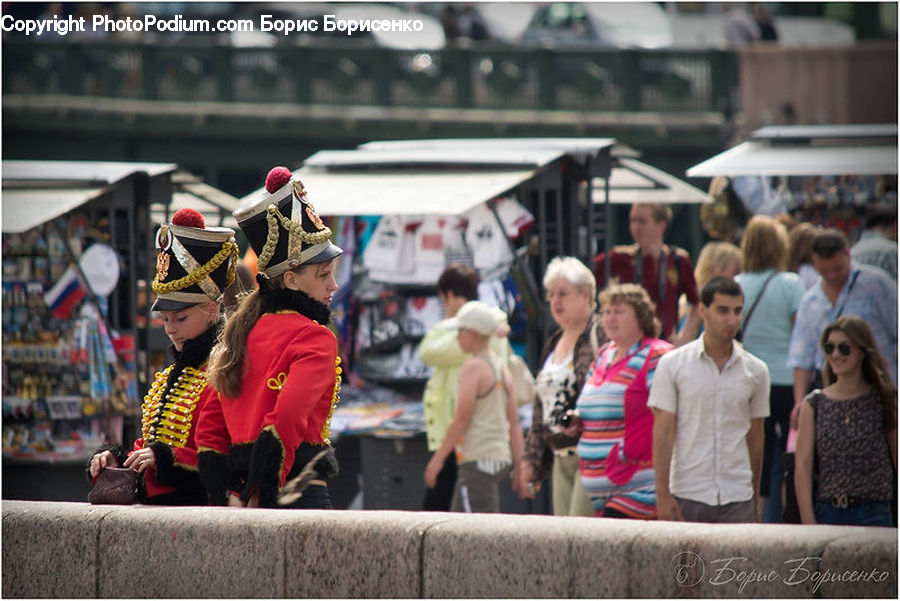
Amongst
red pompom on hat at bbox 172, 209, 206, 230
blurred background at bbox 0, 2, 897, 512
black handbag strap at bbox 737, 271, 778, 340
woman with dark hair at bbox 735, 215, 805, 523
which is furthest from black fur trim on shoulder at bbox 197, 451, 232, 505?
blurred background at bbox 0, 2, 897, 512

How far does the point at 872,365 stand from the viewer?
7441mm

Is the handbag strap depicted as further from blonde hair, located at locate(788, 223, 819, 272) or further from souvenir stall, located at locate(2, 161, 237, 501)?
souvenir stall, located at locate(2, 161, 237, 501)

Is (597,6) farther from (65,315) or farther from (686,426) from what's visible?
(686,426)

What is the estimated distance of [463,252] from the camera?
11633mm

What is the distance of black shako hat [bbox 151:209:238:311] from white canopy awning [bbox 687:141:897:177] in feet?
17.4

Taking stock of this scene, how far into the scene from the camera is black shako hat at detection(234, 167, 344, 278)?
5219 millimetres

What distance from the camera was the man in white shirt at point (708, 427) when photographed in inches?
285

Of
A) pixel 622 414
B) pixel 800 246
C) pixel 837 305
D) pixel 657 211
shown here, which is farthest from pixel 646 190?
pixel 622 414

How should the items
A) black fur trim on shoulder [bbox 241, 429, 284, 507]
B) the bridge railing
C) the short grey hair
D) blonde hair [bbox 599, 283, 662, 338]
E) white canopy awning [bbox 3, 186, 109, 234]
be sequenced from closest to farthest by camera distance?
1. black fur trim on shoulder [bbox 241, 429, 284, 507]
2. blonde hair [bbox 599, 283, 662, 338]
3. the short grey hair
4. white canopy awning [bbox 3, 186, 109, 234]
5. the bridge railing

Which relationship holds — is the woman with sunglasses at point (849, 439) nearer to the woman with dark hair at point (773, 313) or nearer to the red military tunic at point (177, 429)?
the woman with dark hair at point (773, 313)

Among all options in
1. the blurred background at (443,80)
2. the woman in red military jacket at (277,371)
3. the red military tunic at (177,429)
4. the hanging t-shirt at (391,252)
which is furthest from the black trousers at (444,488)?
the blurred background at (443,80)

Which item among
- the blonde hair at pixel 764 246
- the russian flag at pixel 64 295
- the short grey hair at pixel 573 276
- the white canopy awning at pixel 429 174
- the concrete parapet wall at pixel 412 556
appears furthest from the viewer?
the russian flag at pixel 64 295

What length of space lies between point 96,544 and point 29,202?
6034 millimetres

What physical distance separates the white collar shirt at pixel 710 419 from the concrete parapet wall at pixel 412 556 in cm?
258
